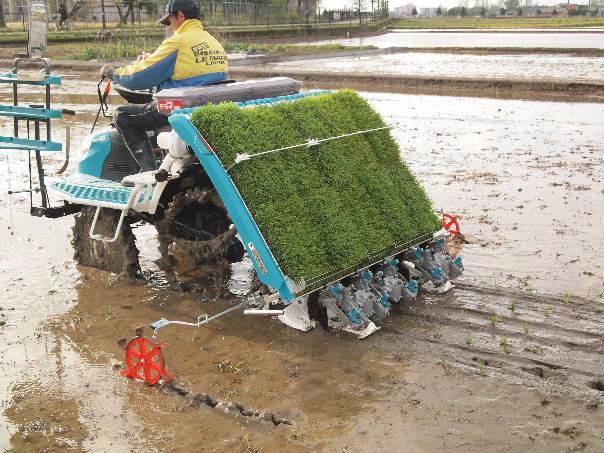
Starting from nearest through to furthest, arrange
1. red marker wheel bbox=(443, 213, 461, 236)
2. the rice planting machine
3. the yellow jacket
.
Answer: the rice planting machine → the yellow jacket → red marker wheel bbox=(443, 213, 461, 236)

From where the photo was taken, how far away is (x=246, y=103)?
650 cm

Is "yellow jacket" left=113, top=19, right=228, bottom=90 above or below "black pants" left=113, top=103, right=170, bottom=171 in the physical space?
above

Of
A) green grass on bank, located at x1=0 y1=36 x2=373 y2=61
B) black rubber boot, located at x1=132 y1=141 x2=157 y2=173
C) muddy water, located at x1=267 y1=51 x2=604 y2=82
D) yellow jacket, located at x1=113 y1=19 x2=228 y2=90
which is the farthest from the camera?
green grass on bank, located at x1=0 y1=36 x2=373 y2=61

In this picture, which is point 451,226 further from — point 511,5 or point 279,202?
point 511,5

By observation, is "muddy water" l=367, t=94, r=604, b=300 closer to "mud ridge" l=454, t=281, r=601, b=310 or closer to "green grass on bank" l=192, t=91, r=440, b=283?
"mud ridge" l=454, t=281, r=601, b=310

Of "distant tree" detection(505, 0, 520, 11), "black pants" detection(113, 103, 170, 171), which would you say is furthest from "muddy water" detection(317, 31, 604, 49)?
"distant tree" detection(505, 0, 520, 11)

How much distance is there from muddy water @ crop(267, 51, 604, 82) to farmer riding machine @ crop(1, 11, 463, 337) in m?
16.5

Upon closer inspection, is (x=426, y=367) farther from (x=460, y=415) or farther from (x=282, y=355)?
(x=282, y=355)

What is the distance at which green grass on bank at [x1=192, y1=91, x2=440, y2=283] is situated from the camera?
5867 mm

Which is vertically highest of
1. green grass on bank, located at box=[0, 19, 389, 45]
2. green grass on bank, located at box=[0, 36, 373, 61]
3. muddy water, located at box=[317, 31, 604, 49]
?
green grass on bank, located at box=[0, 19, 389, 45]

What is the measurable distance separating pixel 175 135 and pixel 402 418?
9.56 ft

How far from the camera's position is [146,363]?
5.29m

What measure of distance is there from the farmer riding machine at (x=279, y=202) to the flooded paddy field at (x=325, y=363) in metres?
0.28

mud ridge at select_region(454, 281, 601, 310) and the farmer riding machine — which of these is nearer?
the farmer riding machine
